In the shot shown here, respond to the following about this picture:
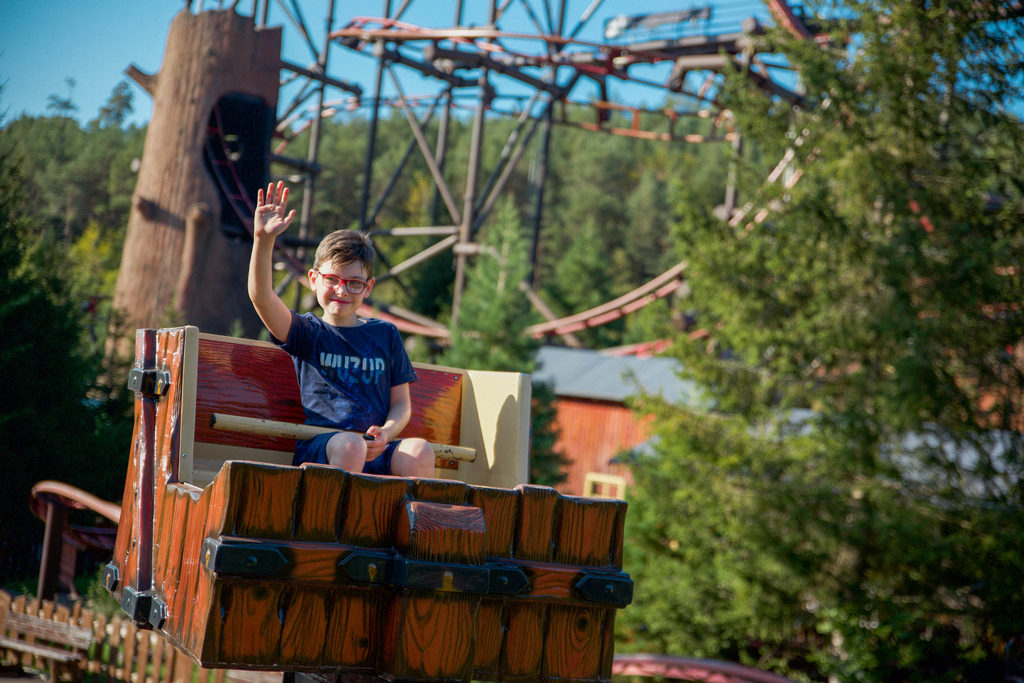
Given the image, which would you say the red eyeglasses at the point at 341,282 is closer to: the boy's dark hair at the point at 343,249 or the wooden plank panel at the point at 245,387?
the boy's dark hair at the point at 343,249

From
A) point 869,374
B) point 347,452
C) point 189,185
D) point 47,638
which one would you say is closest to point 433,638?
point 347,452

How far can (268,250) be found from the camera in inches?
91.6

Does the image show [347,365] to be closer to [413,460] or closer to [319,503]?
[413,460]

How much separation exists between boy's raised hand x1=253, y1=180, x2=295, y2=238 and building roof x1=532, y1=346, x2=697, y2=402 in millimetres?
14700

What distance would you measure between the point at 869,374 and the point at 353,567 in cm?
796

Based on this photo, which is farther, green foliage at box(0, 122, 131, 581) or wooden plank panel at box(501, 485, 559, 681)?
green foliage at box(0, 122, 131, 581)

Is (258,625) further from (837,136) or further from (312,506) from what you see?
(837,136)

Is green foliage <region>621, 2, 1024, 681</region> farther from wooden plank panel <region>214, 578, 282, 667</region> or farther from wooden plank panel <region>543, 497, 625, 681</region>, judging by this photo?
wooden plank panel <region>214, 578, 282, 667</region>

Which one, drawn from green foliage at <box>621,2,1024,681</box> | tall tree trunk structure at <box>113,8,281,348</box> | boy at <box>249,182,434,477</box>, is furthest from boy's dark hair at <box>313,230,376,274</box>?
green foliage at <box>621,2,1024,681</box>

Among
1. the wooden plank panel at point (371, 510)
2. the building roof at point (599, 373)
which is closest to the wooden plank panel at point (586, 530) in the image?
the wooden plank panel at point (371, 510)

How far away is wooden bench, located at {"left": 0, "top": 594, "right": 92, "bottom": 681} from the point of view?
4773 mm

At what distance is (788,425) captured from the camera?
923cm

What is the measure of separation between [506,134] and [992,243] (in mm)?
56082

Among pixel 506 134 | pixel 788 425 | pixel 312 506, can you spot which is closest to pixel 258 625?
pixel 312 506
